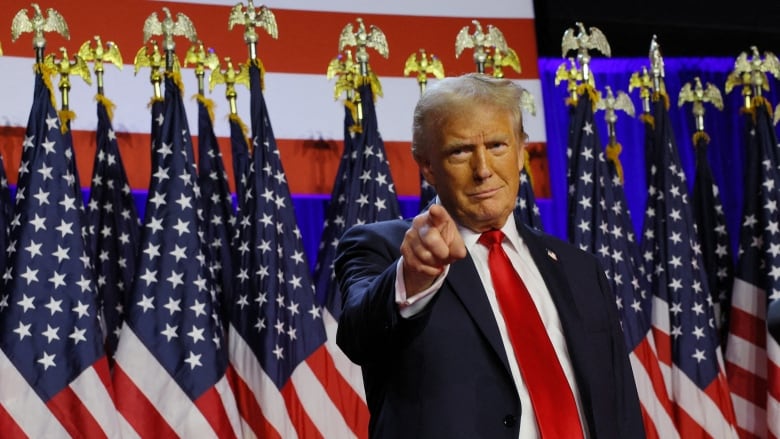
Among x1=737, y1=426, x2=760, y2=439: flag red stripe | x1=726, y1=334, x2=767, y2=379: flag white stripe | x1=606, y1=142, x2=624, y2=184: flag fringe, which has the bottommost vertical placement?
x1=737, y1=426, x2=760, y2=439: flag red stripe

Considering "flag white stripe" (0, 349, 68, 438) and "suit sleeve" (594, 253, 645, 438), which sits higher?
"suit sleeve" (594, 253, 645, 438)

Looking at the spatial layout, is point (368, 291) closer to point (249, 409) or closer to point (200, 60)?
point (249, 409)

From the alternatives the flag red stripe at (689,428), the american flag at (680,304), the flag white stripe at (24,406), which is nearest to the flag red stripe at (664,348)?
the american flag at (680,304)

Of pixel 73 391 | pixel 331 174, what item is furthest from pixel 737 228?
pixel 73 391

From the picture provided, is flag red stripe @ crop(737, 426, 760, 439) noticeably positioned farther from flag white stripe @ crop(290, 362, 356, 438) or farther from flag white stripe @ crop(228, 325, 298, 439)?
flag white stripe @ crop(228, 325, 298, 439)

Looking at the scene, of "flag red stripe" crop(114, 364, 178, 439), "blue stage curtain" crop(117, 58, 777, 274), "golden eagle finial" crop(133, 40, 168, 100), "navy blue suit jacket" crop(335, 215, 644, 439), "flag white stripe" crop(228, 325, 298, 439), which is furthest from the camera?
"blue stage curtain" crop(117, 58, 777, 274)

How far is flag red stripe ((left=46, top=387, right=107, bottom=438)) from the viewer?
423 cm

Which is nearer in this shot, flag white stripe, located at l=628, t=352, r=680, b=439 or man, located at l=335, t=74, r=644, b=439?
man, located at l=335, t=74, r=644, b=439

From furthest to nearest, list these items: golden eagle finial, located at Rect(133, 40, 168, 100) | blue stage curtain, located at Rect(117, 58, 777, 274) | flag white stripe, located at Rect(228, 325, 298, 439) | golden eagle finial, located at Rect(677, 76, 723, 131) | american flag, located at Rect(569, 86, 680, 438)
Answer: blue stage curtain, located at Rect(117, 58, 777, 274), golden eagle finial, located at Rect(677, 76, 723, 131), american flag, located at Rect(569, 86, 680, 438), golden eagle finial, located at Rect(133, 40, 168, 100), flag white stripe, located at Rect(228, 325, 298, 439)

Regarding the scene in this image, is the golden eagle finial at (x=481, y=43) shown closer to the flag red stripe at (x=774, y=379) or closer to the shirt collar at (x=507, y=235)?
the flag red stripe at (x=774, y=379)

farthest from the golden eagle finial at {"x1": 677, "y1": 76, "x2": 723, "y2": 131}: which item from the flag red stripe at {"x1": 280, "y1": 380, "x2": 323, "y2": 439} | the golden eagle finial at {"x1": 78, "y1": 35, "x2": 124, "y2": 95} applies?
the golden eagle finial at {"x1": 78, "y1": 35, "x2": 124, "y2": 95}

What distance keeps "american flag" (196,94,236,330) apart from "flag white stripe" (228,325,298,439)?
18cm

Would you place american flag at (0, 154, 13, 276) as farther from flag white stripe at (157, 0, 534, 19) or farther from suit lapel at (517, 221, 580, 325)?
suit lapel at (517, 221, 580, 325)

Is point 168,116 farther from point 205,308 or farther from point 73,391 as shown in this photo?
point 73,391
